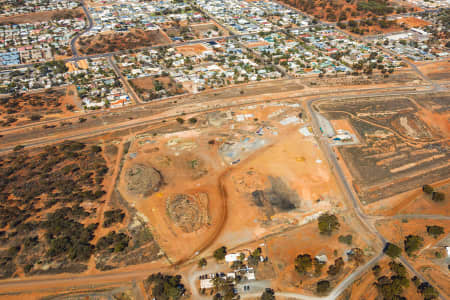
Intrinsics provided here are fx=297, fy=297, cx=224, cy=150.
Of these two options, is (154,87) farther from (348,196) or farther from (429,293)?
(429,293)

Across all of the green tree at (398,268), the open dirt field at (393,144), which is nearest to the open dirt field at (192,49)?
the open dirt field at (393,144)

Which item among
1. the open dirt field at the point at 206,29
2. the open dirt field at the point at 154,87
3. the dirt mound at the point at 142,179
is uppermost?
the dirt mound at the point at 142,179

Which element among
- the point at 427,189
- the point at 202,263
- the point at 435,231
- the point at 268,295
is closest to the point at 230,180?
the point at 202,263

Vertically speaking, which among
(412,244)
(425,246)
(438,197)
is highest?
(438,197)

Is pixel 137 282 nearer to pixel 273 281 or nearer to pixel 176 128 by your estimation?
pixel 273 281

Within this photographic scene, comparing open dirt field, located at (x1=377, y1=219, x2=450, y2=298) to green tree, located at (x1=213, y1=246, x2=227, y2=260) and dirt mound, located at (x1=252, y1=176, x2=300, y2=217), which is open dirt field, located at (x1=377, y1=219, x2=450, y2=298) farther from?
green tree, located at (x1=213, y1=246, x2=227, y2=260)

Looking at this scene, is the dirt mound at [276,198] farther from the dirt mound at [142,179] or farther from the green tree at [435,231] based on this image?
the green tree at [435,231]

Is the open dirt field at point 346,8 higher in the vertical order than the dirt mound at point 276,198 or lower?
higher
